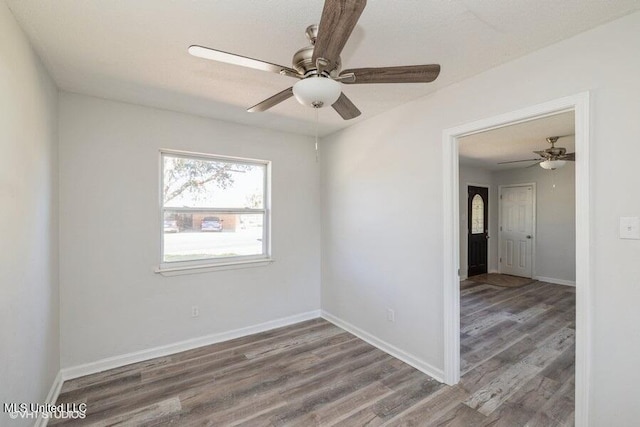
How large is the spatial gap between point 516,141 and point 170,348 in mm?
5075

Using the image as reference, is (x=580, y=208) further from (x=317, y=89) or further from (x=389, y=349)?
(x=389, y=349)

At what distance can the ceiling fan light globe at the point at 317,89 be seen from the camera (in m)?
1.31

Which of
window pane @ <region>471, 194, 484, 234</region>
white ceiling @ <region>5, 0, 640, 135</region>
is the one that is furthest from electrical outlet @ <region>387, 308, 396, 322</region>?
window pane @ <region>471, 194, 484, 234</region>

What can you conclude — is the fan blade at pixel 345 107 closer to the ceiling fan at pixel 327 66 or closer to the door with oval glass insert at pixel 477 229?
the ceiling fan at pixel 327 66

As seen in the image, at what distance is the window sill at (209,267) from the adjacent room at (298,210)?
0.8 inches

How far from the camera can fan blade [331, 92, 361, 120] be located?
5.66 feet

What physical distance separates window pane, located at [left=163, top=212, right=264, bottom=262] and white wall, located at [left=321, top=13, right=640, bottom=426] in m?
1.01

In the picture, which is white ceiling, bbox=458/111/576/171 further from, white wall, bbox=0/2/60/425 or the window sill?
white wall, bbox=0/2/60/425

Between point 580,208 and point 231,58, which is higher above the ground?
point 231,58

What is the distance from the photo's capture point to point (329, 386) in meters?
2.36

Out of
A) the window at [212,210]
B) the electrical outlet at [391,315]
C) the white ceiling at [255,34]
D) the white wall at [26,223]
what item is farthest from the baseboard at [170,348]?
the white ceiling at [255,34]

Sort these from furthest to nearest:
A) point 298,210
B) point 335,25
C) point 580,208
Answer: point 298,210 → point 580,208 → point 335,25

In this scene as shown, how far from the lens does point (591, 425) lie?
1.61 meters

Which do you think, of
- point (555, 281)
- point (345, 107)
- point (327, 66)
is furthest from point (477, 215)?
point (327, 66)
